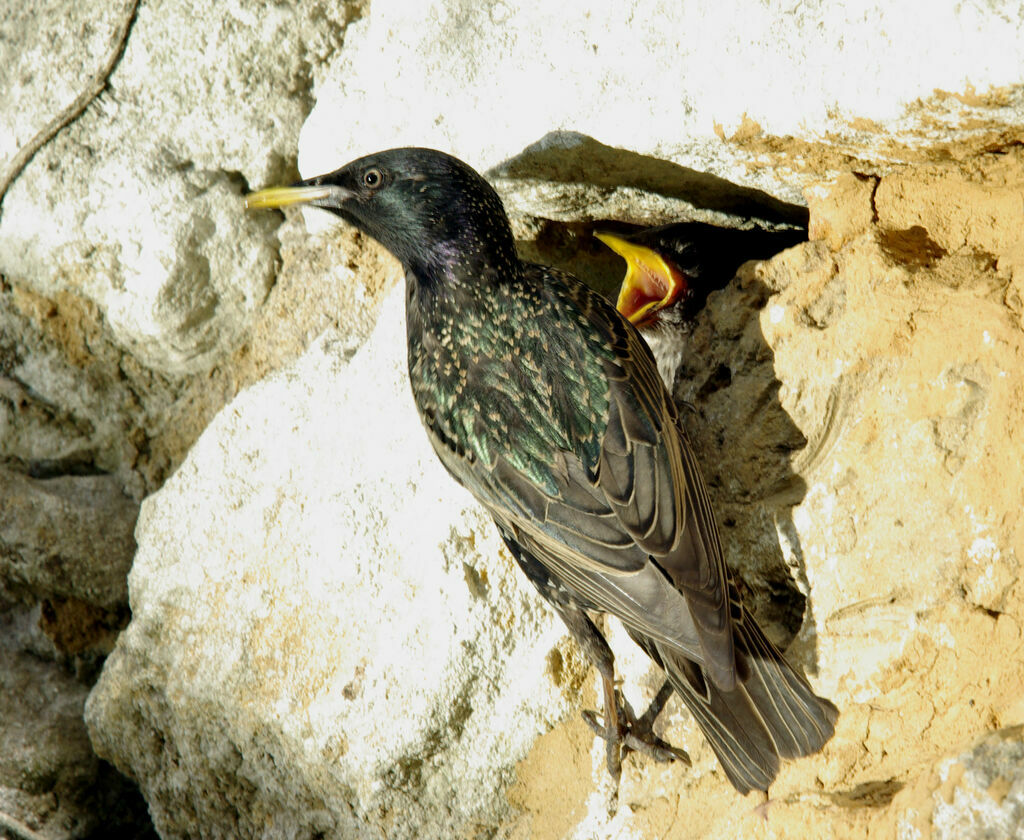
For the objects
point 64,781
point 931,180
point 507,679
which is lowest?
point 64,781

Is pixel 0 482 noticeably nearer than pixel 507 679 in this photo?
No

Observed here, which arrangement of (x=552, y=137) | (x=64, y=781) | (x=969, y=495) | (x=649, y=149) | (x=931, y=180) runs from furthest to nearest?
(x=64, y=781) < (x=552, y=137) < (x=649, y=149) < (x=931, y=180) < (x=969, y=495)

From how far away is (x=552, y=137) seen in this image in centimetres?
278

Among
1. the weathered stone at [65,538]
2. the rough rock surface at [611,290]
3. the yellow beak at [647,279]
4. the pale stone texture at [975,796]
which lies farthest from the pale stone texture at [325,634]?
the pale stone texture at [975,796]

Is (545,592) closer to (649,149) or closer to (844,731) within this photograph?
(844,731)

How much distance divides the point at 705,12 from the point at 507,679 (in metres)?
1.80

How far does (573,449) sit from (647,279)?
→ 0.85 metres

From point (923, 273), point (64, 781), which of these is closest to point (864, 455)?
point (923, 273)

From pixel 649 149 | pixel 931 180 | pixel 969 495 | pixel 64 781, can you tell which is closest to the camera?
pixel 969 495

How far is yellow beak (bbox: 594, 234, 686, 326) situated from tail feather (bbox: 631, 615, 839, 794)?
1.14m

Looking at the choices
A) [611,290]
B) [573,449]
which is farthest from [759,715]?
[611,290]

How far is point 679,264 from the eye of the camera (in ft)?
10.4

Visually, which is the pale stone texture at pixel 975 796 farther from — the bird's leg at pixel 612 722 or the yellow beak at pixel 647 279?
the yellow beak at pixel 647 279

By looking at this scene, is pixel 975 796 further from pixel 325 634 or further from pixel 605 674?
pixel 325 634
